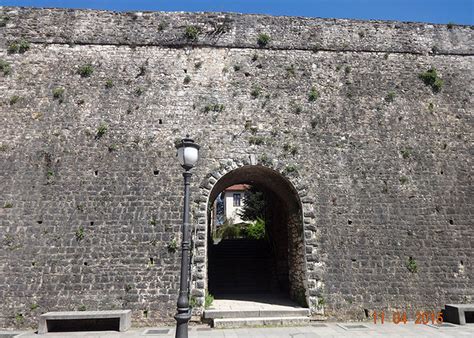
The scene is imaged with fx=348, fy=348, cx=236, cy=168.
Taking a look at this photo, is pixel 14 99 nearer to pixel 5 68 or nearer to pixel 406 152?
pixel 5 68

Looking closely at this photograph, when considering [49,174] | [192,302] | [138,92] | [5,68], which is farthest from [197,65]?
[192,302]

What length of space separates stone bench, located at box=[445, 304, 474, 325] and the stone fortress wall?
21.2 inches

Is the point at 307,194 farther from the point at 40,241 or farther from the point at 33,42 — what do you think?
the point at 33,42

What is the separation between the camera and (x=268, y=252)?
15.1m

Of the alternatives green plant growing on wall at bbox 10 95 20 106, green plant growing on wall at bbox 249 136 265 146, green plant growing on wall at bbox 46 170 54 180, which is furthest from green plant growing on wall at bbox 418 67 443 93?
green plant growing on wall at bbox 10 95 20 106

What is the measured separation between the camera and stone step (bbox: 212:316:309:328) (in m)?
8.55

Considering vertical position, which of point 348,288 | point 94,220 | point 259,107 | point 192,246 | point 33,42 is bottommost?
point 348,288

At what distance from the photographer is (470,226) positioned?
10.4 meters

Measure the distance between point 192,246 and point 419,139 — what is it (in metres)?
7.85

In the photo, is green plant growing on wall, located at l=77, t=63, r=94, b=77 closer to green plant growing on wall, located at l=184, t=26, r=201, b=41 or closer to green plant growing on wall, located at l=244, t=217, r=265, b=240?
green plant growing on wall, located at l=184, t=26, r=201, b=41

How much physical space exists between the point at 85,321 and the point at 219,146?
573cm

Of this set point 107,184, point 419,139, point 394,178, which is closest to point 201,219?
point 107,184

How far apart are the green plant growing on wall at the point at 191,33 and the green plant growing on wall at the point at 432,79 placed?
303 inches
